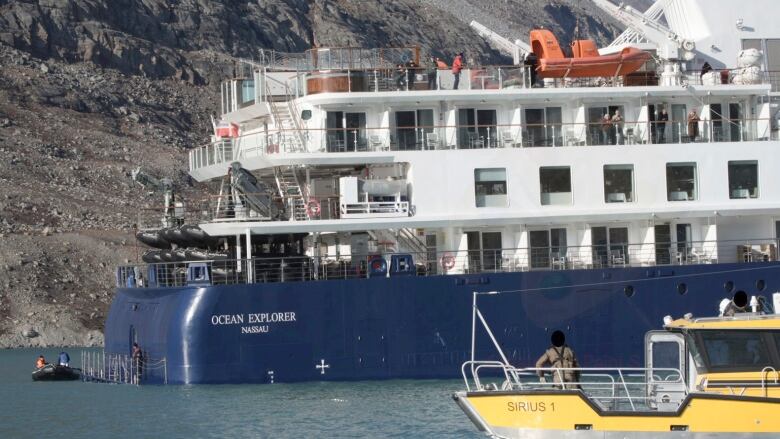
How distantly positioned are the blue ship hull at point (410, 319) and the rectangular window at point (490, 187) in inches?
83.1

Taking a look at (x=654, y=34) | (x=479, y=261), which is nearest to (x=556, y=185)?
(x=479, y=261)

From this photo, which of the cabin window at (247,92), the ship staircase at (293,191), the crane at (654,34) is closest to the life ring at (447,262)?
the ship staircase at (293,191)

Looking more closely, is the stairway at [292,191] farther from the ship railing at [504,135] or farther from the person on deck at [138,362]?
the person on deck at [138,362]

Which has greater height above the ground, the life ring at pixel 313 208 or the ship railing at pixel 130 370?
the life ring at pixel 313 208

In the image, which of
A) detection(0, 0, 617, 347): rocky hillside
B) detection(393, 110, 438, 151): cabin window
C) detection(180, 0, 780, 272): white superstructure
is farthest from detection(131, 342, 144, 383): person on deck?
detection(0, 0, 617, 347): rocky hillside

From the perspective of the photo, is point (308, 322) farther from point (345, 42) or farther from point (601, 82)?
point (345, 42)

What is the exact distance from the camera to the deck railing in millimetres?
33469

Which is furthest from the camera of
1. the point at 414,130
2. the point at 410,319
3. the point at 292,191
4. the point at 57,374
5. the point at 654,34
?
the point at 57,374

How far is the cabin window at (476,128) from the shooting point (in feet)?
116

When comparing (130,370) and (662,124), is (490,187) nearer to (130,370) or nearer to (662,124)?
(662,124)

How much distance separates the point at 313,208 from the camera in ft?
112

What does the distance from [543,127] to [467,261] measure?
3604 mm

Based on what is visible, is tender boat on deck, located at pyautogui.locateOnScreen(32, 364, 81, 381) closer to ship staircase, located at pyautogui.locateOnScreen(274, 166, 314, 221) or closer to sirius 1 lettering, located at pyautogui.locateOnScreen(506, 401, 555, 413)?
ship staircase, located at pyautogui.locateOnScreen(274, 166, 314, 221)

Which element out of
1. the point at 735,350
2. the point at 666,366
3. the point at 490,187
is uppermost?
the point at 490,187
